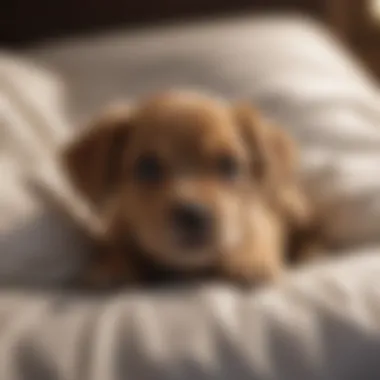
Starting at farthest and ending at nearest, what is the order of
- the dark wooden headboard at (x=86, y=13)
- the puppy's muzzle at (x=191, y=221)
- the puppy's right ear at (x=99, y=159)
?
1. the dark wooden headboard at (x=86, y=13)
2. the puppy's right ear at (x=99, y=159)
3. the puppy's muzzle at (x=191, y=221)

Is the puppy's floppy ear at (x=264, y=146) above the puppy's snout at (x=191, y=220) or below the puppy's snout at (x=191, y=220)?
above

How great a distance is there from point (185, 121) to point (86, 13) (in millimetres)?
915

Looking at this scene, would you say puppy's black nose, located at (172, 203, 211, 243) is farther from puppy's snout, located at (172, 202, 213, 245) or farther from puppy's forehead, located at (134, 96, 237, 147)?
puppy's forehead, located at (134, 96, 237, 147)

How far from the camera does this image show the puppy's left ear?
3.50 ft

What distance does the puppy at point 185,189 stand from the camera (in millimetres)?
955

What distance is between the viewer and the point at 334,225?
1.12 metres

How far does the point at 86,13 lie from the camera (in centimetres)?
185

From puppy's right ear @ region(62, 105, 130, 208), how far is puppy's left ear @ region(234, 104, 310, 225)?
0.50ft

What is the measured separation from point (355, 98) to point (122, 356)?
77 centimetres

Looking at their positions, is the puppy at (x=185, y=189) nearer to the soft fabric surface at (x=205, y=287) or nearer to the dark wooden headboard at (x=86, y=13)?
the soft fabric surface at (x=205, y=287)

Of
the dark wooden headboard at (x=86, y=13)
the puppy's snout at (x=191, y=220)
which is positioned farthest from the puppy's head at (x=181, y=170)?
the dark wooden headboard at (x=86, y=13)

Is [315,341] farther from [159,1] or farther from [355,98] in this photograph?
[159,1]

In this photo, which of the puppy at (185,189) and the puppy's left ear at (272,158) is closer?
the puppy at (185,189)

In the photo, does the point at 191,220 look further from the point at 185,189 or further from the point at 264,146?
the point at 264,146
